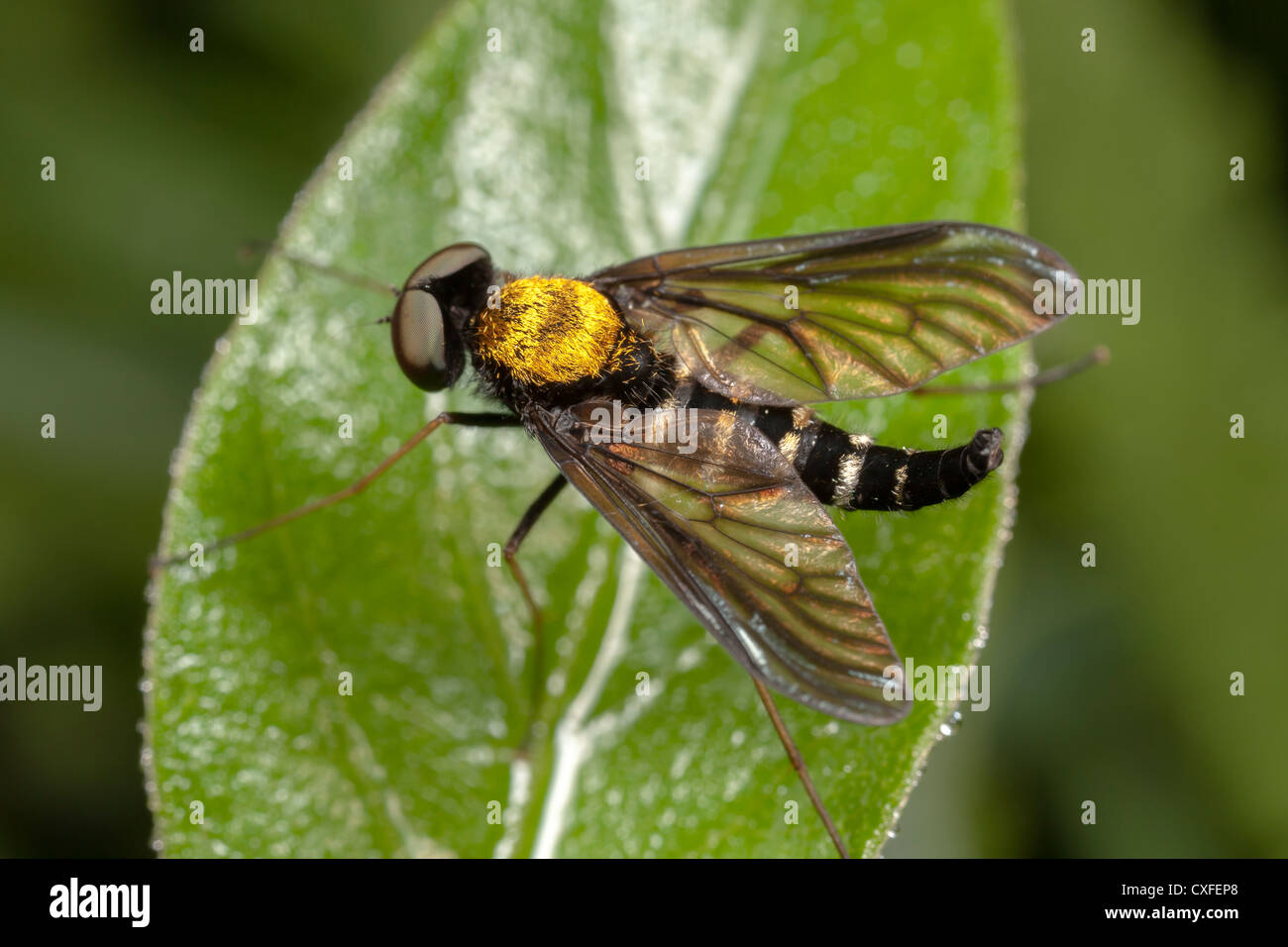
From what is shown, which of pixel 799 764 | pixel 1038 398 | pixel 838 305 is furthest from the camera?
pixel 1038 398

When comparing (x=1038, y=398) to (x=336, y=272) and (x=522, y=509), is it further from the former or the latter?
(x=336, y=272)

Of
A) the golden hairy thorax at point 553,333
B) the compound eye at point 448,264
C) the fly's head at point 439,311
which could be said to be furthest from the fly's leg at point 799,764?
the compound eye at point 448,264

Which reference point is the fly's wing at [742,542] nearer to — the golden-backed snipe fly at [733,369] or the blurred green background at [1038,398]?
the golden-backed snipe fly at [733,369]

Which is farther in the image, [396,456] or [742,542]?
[396,456]

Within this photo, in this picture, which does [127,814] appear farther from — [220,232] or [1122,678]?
[1122,678]

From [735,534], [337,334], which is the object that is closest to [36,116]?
[337,334]

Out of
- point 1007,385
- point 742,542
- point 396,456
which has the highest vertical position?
point 1007,385

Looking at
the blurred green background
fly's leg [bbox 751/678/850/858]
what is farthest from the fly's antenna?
fly's leg [bbox 751/678/850/858]

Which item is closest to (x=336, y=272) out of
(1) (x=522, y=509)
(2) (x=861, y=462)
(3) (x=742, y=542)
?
(1) (x=522, y=509)
